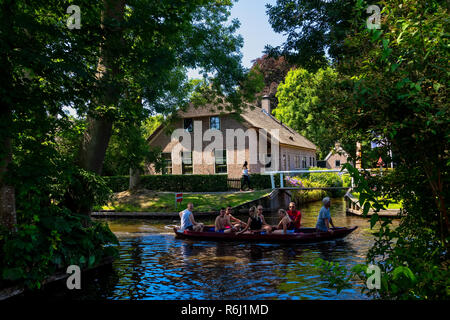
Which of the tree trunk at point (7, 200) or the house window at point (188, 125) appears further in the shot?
the house window at point (188, 125)

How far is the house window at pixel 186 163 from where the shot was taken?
3544 centimetres

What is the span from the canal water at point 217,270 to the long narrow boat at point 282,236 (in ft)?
0.74

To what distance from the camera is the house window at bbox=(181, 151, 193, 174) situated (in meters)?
35.4

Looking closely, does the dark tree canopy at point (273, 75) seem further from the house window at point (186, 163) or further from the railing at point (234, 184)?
the railing at point (234, 184)

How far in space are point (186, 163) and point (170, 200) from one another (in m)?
9.36

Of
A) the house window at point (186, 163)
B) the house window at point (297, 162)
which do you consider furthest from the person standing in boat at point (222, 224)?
the house window at point (297, 162)

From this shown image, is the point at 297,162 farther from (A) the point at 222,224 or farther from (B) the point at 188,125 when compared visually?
(A) the point at 222,224

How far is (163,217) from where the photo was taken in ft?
79.2

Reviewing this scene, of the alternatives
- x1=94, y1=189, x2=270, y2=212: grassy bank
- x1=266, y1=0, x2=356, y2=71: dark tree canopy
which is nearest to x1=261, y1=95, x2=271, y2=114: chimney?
x1=94, y1=189, x2=270, y2=212: grassy bank

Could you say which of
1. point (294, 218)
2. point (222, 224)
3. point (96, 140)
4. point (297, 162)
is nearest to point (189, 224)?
point (222, 224)

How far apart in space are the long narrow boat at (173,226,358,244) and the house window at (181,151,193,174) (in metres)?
20.1

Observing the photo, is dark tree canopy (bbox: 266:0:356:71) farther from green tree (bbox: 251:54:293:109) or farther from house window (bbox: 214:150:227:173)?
green tree (bbox: 251:54:293:109)
